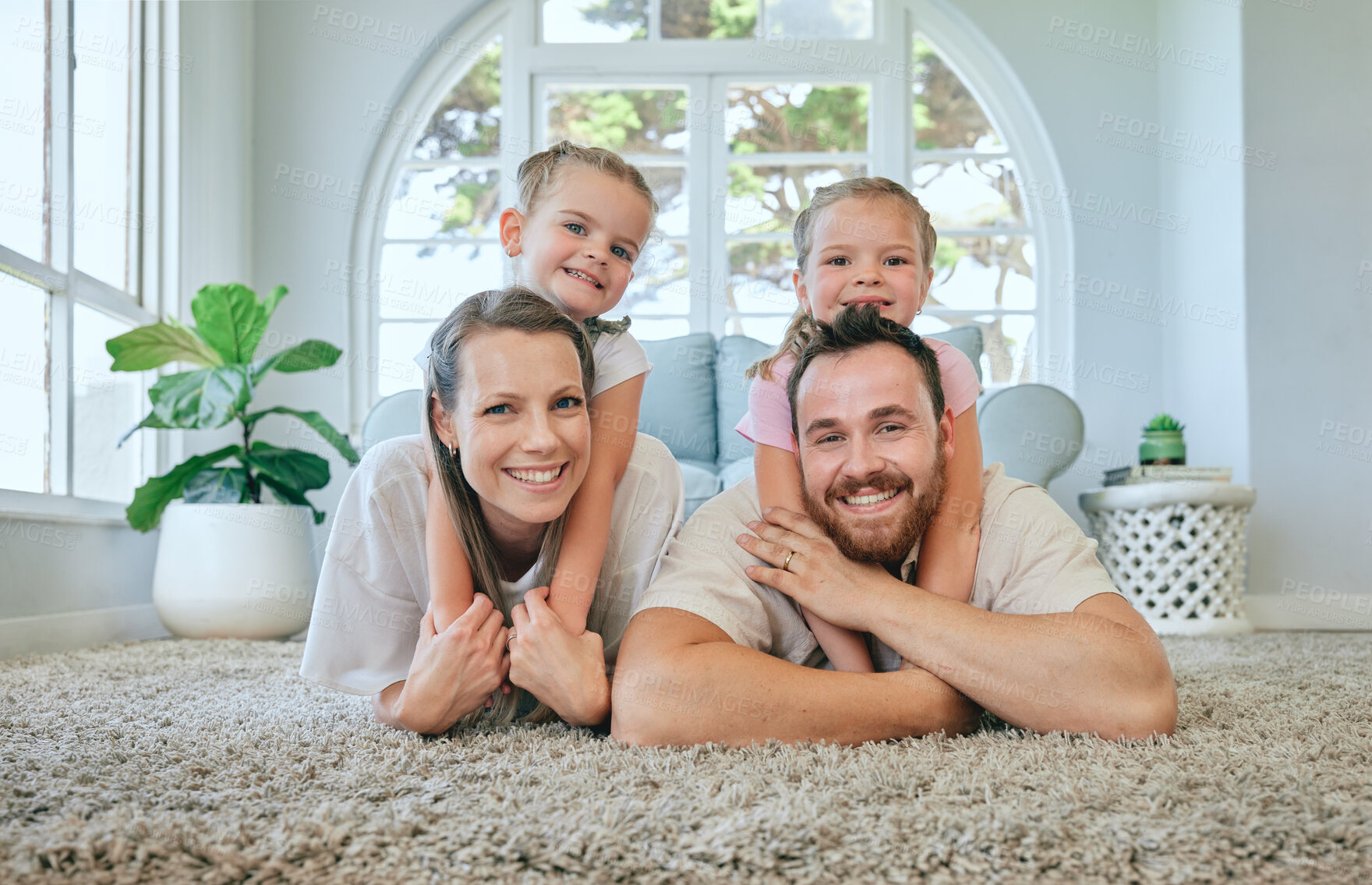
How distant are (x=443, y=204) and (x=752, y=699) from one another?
3.44 meters

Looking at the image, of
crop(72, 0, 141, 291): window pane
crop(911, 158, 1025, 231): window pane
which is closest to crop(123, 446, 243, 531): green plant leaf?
crop(72, 0, 141, 291): window pane

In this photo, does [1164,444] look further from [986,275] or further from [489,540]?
[489,540]

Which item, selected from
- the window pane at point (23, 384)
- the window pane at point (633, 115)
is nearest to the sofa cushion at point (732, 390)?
the window pane at point (633, 115)

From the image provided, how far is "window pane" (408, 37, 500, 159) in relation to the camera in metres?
4.26

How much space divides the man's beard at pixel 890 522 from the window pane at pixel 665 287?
2808mm

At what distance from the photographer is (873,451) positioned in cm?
144

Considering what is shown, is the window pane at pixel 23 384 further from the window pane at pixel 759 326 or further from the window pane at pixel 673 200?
the window pane at pixel 759 326

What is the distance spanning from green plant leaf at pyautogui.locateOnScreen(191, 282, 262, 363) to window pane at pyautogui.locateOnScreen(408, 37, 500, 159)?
4.36 feet

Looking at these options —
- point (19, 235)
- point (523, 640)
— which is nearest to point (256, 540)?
point (19, 235)

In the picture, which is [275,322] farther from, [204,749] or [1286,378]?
[1286,378]

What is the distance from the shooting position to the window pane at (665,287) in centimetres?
420

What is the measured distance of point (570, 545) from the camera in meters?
1.52

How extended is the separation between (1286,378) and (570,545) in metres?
2.88

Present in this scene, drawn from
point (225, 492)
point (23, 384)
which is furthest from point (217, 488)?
point (23, 384)
